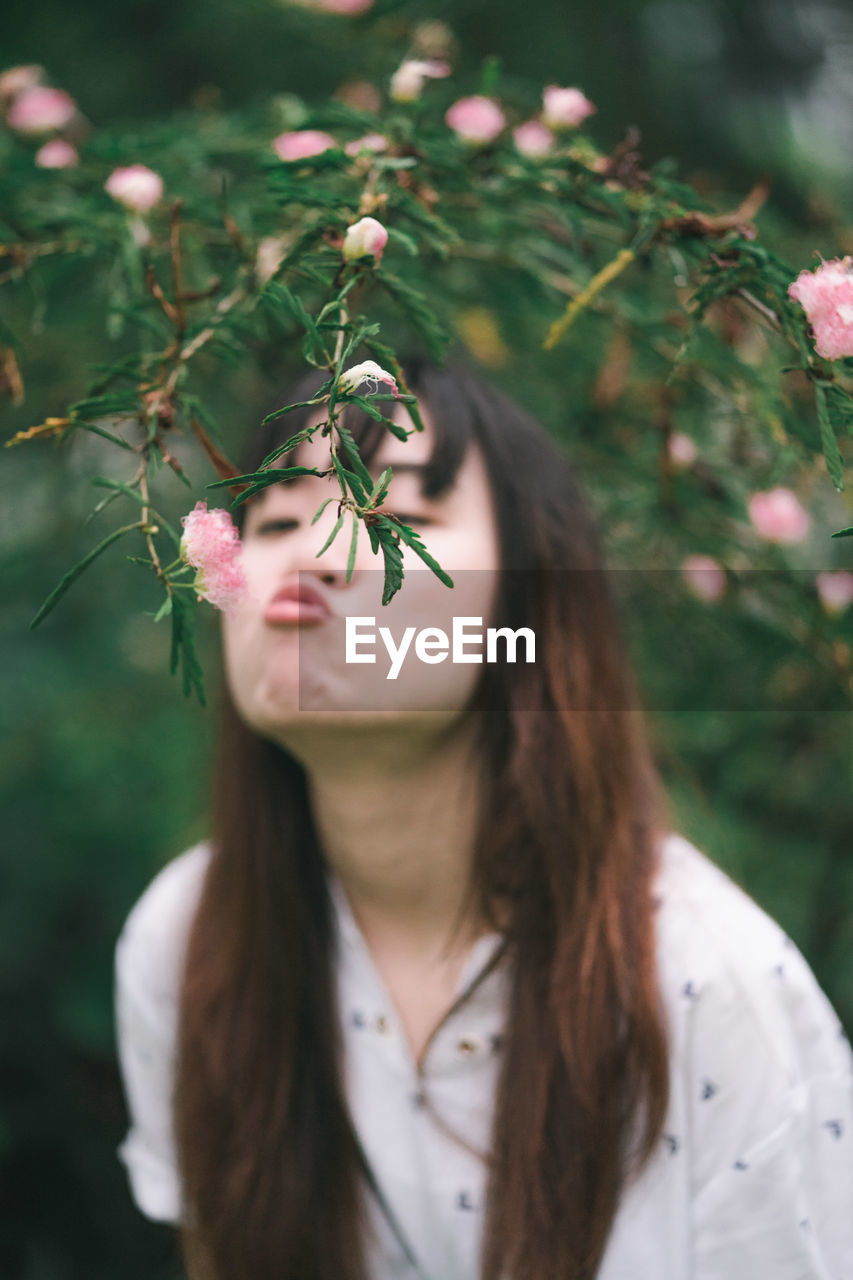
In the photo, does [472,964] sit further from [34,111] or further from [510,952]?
[34,111]

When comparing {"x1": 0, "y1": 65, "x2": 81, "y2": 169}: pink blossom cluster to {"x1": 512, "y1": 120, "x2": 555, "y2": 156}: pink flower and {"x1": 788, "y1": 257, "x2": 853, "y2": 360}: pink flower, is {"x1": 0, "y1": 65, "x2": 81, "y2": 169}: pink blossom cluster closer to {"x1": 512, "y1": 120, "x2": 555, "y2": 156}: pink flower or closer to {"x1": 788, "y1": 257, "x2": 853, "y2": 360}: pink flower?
{"x1": 512, "y1": 120, "x2": 555, "y2": 156}: pink flower

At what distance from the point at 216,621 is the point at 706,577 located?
586mm

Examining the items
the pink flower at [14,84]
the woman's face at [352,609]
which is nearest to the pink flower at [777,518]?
the woman's face at [352,609]

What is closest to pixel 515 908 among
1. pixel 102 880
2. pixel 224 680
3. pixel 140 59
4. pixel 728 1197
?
pixel 728 1197

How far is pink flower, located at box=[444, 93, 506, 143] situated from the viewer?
2.25 ft

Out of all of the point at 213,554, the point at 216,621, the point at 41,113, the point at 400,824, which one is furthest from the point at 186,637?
the point at 216,621

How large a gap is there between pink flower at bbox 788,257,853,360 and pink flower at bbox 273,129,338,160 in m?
0.34

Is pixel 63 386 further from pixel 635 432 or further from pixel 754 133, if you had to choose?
pixel 754 133

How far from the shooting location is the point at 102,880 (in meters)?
1.63

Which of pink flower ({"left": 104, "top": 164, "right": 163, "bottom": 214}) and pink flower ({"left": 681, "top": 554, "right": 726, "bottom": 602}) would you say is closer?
pink flower ({"left": 104, "top": 164, "right": 163, "bottom": 214})

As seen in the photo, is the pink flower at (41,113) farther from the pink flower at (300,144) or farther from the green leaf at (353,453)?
the green leaf at (353,453)

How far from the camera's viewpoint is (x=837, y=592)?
32.5 inches

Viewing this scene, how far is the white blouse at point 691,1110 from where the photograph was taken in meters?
0.72

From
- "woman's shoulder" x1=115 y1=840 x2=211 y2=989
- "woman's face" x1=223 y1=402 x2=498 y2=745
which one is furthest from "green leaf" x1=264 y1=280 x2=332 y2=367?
"woman's shoulder" x1=115 y1=840 x2=211 y2=989
